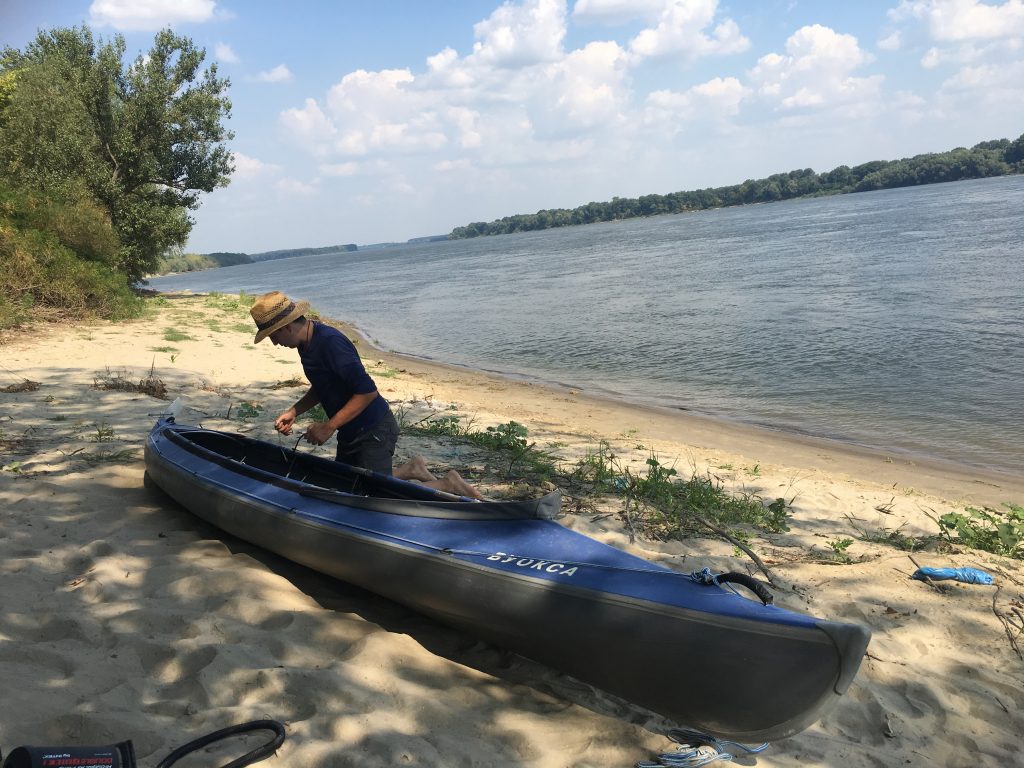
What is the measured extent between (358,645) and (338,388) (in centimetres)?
189

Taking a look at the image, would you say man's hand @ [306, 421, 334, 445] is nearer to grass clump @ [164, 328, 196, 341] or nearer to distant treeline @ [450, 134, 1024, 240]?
grass clump @ [164, 328, 196, 341]

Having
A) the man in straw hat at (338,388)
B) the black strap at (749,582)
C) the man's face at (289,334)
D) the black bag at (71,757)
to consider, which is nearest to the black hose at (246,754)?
the black bag at (71,757)

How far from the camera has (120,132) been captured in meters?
23.9

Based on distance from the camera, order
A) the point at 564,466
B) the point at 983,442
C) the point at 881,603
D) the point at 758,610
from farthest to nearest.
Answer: the point at 983,442 → the point at 564,466 → the point at 881,603 → the point at 758,610

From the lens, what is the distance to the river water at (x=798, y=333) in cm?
1198

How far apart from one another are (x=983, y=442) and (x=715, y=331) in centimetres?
1004

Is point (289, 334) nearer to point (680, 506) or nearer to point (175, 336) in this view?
point (680, 506)

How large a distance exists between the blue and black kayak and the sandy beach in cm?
19

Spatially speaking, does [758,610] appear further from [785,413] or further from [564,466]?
[785,413]

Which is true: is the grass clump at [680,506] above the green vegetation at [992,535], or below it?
above

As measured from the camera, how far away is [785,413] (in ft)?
40.9

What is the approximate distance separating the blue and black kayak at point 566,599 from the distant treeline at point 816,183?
4687 inches

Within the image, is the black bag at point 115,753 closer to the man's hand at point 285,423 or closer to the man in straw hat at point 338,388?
the man in straw hat at point 338,388

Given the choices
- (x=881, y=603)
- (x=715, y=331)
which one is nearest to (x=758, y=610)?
(x=881, y=603)
